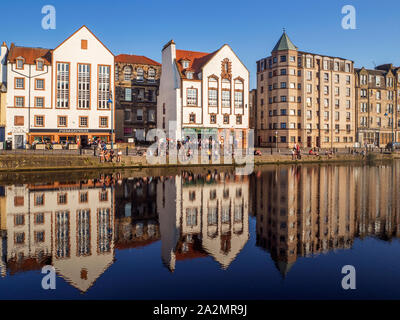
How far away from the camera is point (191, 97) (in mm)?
52906

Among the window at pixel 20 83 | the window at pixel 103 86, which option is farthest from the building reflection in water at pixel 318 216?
the window at pixel 20 83

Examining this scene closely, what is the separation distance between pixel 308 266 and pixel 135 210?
1014 centimetres

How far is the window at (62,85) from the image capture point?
5044 centimetres

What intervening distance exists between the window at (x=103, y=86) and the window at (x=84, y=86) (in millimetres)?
1799

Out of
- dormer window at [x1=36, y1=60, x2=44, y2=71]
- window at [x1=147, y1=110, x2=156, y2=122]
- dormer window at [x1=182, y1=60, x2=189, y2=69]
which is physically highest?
dormer window at [x1=182, y1=60, x2=189, y2=69]

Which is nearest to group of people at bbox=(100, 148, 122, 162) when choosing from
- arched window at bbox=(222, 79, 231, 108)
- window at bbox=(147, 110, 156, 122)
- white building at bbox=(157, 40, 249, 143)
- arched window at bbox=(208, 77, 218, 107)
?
white building at bbox=(157, 40, 249, 143)

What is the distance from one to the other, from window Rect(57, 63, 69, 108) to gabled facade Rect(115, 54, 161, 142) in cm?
1039

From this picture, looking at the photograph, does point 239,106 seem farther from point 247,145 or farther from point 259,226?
point 259,226

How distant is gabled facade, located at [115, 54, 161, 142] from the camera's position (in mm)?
60344

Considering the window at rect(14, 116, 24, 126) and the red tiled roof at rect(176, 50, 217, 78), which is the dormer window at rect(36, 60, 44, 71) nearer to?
the window at rect(14, 116, 24, 126)

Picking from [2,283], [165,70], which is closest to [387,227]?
[2,283]

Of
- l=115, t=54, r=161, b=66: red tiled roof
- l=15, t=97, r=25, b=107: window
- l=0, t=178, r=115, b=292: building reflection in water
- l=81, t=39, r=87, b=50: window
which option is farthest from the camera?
l=115, t=54, r=161, b=66: red tiled roof
